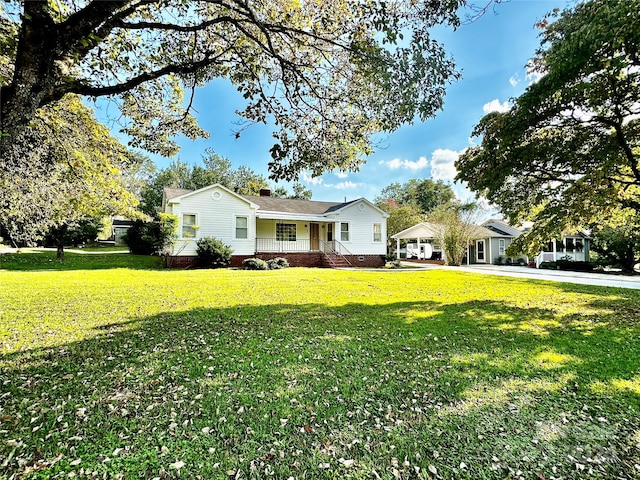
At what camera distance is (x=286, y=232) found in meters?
20.9

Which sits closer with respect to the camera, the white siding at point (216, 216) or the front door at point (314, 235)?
the white siding at point (216, 216)

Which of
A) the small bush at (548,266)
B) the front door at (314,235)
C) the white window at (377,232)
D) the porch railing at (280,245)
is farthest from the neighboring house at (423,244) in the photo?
the porch railing at (280,245)

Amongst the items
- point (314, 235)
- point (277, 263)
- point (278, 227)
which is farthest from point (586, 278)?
point (278, 227)

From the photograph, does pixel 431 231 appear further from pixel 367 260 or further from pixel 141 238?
pixel 141 238

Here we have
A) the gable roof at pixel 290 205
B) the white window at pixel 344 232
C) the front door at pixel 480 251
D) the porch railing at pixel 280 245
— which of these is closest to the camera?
the porch railing at pixel 280 245

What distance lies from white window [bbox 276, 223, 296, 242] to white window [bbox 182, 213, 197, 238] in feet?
18.1

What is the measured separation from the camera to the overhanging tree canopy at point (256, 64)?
3.04 meters

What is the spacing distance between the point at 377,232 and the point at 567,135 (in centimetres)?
1487

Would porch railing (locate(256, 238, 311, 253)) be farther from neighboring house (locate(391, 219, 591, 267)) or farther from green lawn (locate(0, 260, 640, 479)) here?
green lawn (locate(0, 260, 640, 479))

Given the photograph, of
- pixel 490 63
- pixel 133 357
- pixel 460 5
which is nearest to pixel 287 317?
pixel 133 357

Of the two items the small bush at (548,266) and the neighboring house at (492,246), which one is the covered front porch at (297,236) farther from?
the small bush at (548,266)

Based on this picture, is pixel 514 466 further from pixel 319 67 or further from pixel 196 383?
pixel 319 67

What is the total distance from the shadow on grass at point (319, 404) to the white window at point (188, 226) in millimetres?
12113

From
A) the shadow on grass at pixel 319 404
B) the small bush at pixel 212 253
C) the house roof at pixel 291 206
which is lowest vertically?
the shadow on grass at pixel 319 404
